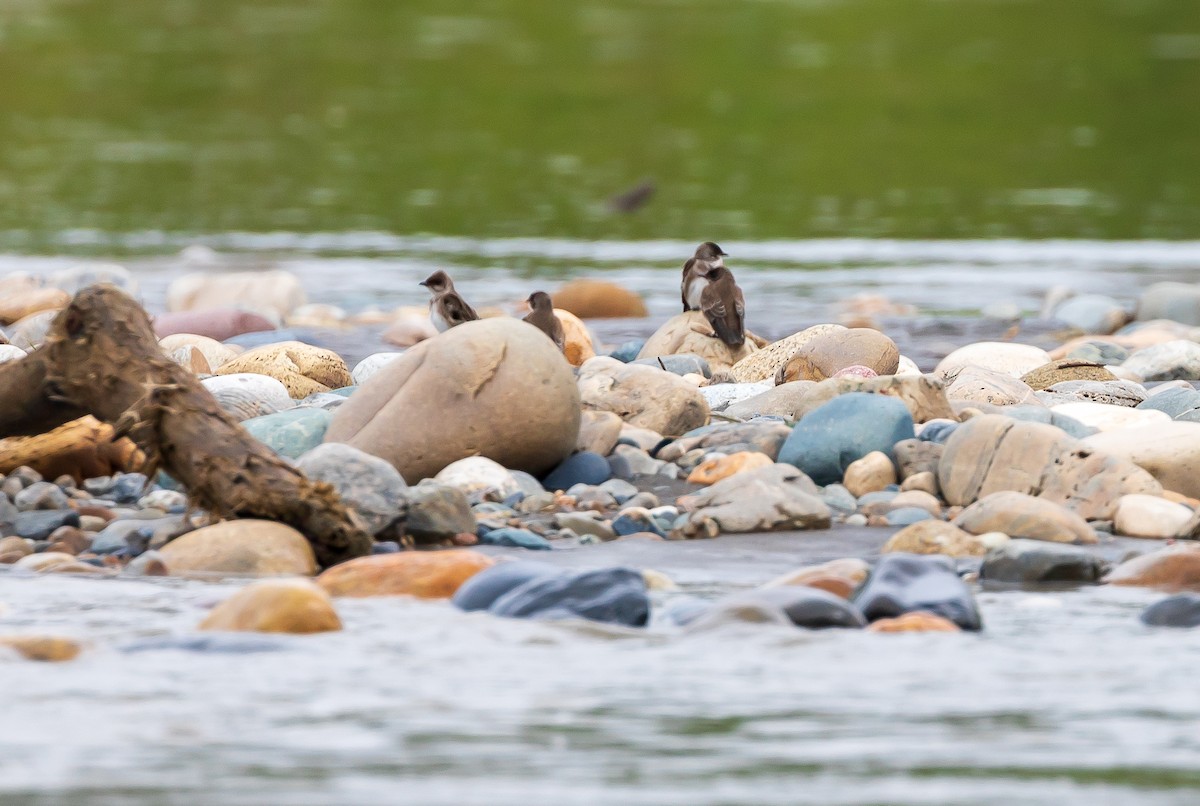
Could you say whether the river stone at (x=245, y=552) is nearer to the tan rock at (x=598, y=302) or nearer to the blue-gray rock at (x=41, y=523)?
the blue-gray rock at (x=41, y=523)

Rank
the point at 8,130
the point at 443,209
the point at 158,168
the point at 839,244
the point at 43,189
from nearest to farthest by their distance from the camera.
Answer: the point at 839,244
the point at 443,209
the point at 43,189
the point at 158,168
the point at 8,130

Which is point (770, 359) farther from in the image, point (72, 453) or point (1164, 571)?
point (1164, 571)

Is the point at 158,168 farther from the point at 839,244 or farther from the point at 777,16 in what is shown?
the point at 777,16

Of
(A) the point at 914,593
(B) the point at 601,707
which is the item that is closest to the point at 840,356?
(A) the point at 914,593

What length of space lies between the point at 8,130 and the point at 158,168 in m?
5.97

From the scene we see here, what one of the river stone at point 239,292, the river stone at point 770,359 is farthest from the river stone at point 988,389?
the river stone at point 239,292

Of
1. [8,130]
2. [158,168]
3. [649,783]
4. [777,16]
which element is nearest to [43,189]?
[158,168]

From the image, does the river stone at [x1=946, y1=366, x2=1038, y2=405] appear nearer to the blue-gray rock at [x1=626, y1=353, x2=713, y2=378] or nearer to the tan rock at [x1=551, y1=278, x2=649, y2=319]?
the blue-gray rock at [x1=626, y1=353, x2=713, y2=378]

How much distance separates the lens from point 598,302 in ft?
48.9

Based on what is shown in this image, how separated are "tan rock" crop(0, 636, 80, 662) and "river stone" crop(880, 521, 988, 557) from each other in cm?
283

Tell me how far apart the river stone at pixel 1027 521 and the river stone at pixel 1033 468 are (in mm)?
360

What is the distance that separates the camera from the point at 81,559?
6.55 metres

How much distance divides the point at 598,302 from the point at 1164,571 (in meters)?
9.16

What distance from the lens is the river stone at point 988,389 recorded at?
898 cm
